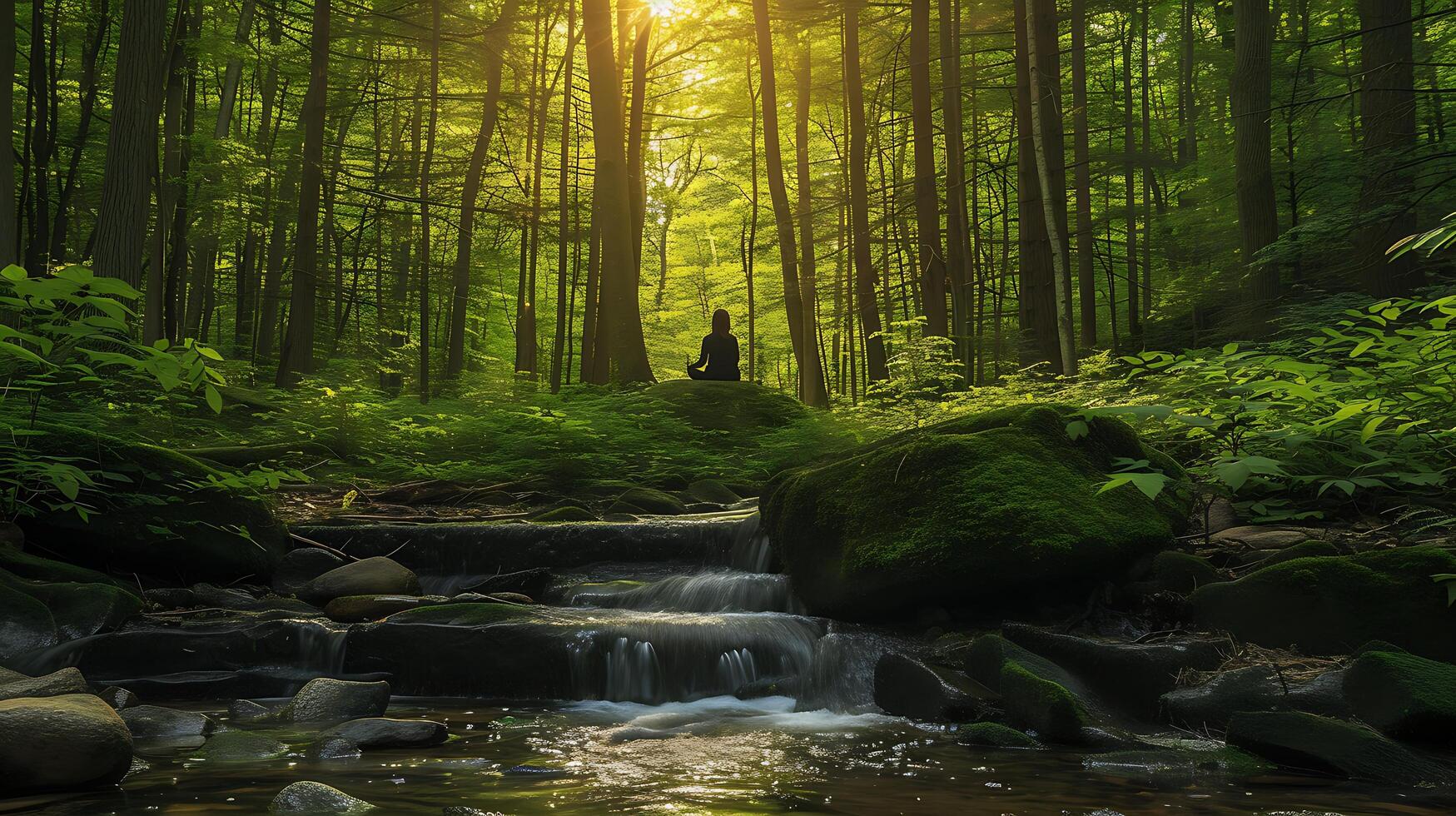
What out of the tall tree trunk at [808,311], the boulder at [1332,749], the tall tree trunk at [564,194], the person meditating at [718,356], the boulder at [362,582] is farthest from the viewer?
the tall tree trunk at [564,194]

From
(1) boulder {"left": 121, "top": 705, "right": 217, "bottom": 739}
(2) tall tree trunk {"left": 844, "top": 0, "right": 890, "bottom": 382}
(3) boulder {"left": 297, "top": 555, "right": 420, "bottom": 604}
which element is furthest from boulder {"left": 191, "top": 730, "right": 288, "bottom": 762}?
(2) tall tree trunk {"left": 844, "top": 0, "right": 890, "bottom": 382}

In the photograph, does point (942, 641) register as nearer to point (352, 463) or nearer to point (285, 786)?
point (285, 786)

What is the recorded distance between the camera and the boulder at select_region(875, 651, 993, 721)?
4.72 metres

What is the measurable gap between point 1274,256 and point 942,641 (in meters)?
9.97

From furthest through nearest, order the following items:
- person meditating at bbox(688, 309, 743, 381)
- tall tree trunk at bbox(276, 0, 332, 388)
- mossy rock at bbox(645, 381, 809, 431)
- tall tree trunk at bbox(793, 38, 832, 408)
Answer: tall tree trunk at bbox(793, 38, 832, 408)
person meditating at bbox(688, 309, 743, 381)
tall tree trunk at bbox(276, 0, 332, 388)
mossy rock at bbox(645, 381, 809, 431)

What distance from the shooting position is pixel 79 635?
19.8ft

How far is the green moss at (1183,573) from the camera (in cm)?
558

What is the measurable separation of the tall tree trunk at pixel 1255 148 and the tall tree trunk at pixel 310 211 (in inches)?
594

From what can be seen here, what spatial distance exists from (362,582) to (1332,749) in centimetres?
679

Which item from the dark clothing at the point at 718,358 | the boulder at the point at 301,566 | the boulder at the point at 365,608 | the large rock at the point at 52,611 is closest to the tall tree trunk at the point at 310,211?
the dark clothing at the point at 718,358

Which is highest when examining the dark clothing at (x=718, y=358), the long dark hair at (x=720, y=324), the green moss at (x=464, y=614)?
the long dark hair at (x=720, y=324)

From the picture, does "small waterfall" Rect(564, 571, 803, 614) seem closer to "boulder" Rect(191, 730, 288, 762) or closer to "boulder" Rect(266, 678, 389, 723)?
"boulder" Rect(266, 678, 389, 723)

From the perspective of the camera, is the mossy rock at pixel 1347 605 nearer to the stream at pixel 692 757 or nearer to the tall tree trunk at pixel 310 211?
the stream at pixel 692 757

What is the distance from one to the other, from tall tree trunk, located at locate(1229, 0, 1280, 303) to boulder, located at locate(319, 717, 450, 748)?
48.7ft
